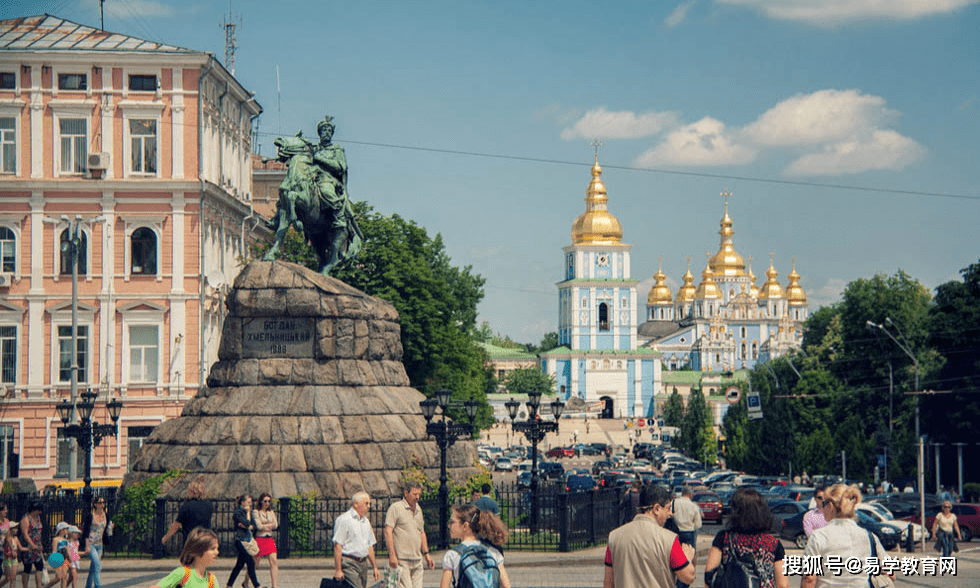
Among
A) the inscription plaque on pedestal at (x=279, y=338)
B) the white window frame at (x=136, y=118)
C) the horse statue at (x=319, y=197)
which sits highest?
the white window frame at (x=136, y=118)

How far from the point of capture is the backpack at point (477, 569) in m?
9.64

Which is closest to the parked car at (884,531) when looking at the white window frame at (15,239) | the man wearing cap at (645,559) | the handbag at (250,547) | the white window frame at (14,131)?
the handbag at (250,547)

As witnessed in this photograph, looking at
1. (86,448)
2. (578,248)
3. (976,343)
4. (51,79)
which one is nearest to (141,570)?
(86,448)

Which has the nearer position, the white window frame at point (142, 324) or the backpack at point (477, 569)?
the backpack at point (477, 569)

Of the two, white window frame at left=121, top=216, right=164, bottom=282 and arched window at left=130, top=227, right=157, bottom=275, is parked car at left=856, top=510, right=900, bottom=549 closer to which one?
white window frame at left=121, top=216, right=164, bottom=282

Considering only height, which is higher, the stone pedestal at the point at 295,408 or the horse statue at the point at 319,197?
the horse statue at the point at 319,197

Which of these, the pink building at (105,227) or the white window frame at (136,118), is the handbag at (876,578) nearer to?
the pink building at (105,227)

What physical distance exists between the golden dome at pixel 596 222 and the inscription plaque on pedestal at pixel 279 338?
391 ft

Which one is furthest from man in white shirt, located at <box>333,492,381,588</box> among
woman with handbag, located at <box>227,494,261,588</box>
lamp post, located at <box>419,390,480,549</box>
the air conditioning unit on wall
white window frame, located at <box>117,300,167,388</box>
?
the air conditioning unit on wall

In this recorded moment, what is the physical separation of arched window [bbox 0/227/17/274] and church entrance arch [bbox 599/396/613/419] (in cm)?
10189

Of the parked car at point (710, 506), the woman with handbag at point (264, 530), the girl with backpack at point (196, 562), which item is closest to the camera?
the girl with backpack at point (196, 562)

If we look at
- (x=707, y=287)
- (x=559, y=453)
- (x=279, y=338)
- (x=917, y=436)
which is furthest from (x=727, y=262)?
(x=279, y=338)

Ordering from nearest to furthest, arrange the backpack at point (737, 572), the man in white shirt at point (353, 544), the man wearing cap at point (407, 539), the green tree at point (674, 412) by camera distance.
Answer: the backpack at point (737, 572) → the man wearing cap at point (407, 539) → the man in white shirt at point (353, 544) → the green tree at point (674, 412)

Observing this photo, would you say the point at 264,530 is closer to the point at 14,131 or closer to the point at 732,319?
the point at 14,131
